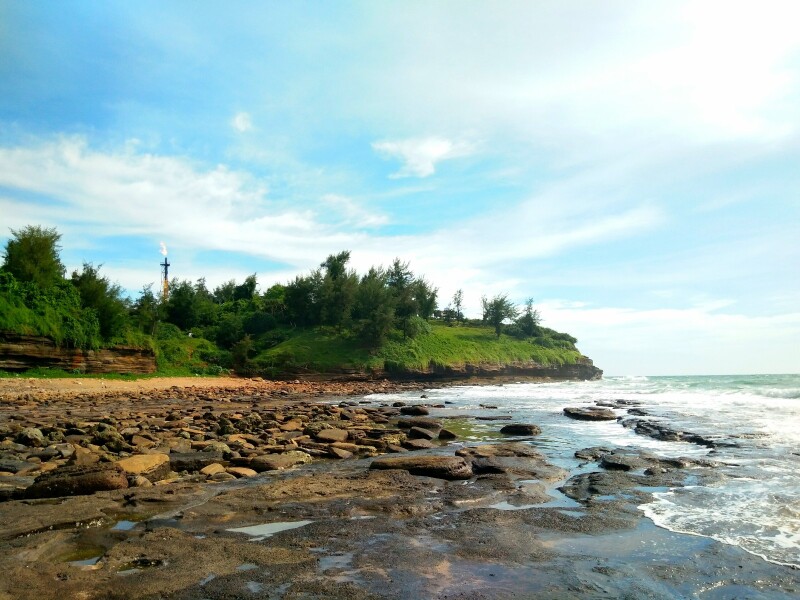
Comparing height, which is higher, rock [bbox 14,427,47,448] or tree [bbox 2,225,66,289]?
tree [bbox 2,225,66,289]

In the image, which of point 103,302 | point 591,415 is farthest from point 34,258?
point 591,415

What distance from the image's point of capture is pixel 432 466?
877 cm

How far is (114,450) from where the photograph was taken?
10.4 metres

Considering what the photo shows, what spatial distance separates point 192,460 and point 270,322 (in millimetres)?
50969

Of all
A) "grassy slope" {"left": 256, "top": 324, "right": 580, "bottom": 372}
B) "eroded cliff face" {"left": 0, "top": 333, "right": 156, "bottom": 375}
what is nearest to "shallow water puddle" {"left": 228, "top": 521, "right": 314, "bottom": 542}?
"eroded cliff face" {"left": 0, "top": 333, "right": 156, "bottom": 375}

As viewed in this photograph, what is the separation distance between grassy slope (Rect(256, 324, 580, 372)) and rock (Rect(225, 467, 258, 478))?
4025 centimetres

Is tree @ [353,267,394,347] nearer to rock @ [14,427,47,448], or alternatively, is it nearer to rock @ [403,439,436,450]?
rock @ [403,439,436,450]

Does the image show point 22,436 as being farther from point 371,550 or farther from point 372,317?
point 372,317

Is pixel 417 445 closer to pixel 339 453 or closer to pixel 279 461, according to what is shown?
pixel 339 453

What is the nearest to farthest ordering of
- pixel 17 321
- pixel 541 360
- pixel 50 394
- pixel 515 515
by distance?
pixel 515 515
pixel 50 394
pixel 17 321
pixel 541 360

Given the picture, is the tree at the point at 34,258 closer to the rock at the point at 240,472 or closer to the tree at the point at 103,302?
the tree at the point at 103,302

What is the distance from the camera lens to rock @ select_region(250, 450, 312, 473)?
9188mm

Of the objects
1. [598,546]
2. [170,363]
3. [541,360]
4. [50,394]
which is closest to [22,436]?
[598,546]

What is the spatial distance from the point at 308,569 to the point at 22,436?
33.0ft
